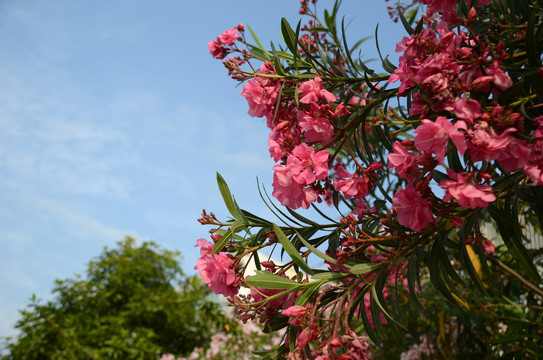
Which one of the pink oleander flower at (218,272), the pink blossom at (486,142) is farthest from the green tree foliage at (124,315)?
the pink blossom at (486,142)

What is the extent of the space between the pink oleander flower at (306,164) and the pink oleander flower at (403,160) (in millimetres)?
199

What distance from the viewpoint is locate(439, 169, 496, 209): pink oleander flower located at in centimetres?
89

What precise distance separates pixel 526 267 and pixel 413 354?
106 inches

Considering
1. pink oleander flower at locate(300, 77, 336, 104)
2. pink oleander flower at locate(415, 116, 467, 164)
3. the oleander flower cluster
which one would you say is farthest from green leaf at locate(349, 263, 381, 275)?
pink oleander flower at locate(300, 77, 336, 104)

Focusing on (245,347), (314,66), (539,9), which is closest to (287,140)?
(314,66)

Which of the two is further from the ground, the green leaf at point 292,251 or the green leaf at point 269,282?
the green leaf at point 292,251

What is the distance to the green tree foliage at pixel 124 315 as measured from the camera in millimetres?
3830

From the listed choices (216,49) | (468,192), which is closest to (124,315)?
(216,49)

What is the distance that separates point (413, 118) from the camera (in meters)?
1.22

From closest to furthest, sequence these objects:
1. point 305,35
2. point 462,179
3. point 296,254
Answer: point 462,179
point 296,254
point 305,35

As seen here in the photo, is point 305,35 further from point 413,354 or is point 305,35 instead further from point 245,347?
point 245,347

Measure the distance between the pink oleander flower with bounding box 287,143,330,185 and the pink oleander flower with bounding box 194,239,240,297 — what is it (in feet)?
0.91

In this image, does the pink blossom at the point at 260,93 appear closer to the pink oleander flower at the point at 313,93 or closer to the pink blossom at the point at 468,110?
the pink oleander flower at the point at 313,93

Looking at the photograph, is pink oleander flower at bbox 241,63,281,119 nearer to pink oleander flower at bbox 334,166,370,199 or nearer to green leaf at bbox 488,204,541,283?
pink oleander flower at bbox 334,166,370,199
